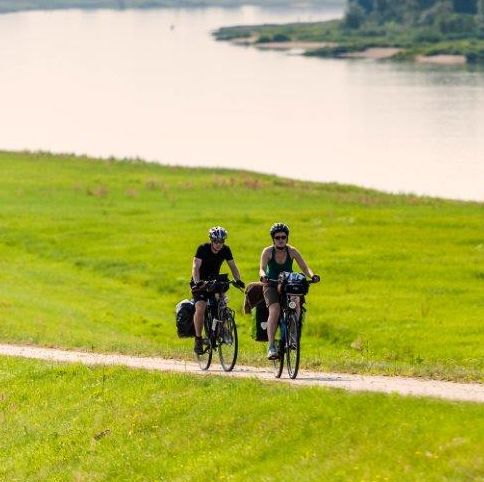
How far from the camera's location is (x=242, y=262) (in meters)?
48.5

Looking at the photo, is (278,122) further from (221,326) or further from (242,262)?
(221,326)

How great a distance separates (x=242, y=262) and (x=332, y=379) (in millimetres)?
26724

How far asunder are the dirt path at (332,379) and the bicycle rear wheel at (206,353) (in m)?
0.16

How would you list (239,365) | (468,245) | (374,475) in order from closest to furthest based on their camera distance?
(374,475), (239,365), (468,245)

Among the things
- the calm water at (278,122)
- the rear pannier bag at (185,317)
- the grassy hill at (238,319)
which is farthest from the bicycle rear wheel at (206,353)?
the calm water at (278,122)

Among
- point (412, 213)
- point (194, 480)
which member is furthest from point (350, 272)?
point (194, 480)

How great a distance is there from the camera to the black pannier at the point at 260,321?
21.8 metres

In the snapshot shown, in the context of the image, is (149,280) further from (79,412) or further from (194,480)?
(194,480)

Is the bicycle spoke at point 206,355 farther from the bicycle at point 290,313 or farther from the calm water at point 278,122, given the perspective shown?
the calm water at point 278,122

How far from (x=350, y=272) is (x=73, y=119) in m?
99.4

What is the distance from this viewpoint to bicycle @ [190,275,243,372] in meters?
22.2

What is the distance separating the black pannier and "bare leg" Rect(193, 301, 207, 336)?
1.30 metres

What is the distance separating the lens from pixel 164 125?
135750 mm

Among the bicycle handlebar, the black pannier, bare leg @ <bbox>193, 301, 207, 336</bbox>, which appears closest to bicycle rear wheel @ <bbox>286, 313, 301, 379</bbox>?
the black pannier
